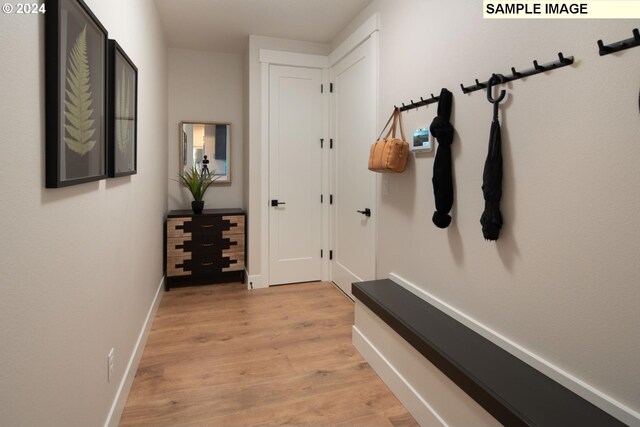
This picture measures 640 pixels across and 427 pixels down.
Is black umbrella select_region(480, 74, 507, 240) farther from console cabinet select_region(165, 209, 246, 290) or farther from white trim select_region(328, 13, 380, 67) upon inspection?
console cabinet select_region(165, 209, 246, 290)

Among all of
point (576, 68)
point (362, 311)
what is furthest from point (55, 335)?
point (576, 68)

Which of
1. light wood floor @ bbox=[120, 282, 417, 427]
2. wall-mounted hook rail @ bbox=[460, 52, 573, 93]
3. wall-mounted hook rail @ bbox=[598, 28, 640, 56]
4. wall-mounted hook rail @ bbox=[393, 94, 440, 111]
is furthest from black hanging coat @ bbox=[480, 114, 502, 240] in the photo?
light wood floor @ bbox=[120, 282, 417, 427]

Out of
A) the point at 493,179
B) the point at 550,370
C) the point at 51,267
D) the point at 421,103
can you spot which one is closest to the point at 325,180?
the point at 421,103

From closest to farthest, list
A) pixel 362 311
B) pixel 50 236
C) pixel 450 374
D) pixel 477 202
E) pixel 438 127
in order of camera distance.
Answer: pixel 50 236
pixel 450 374
pixel 477 202
pixel 438 127
pixel 362 311

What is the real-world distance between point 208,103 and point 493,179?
12.0 ft

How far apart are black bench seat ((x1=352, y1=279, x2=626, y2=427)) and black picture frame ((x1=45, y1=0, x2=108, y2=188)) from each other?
1629 mm

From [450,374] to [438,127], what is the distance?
1.27m

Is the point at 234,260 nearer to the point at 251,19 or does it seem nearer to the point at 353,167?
the point at 353,167

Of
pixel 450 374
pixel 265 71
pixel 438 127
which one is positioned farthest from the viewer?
pixel 265 71

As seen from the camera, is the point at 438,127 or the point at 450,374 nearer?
the point at 450,374

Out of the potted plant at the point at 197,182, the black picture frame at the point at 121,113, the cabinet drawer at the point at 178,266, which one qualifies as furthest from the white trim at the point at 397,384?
the potted plant at the point at 197,182

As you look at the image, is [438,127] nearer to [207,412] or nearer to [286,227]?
[207,412]

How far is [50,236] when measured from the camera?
1.08 m

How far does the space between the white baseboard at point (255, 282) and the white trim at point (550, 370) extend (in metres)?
2.19
